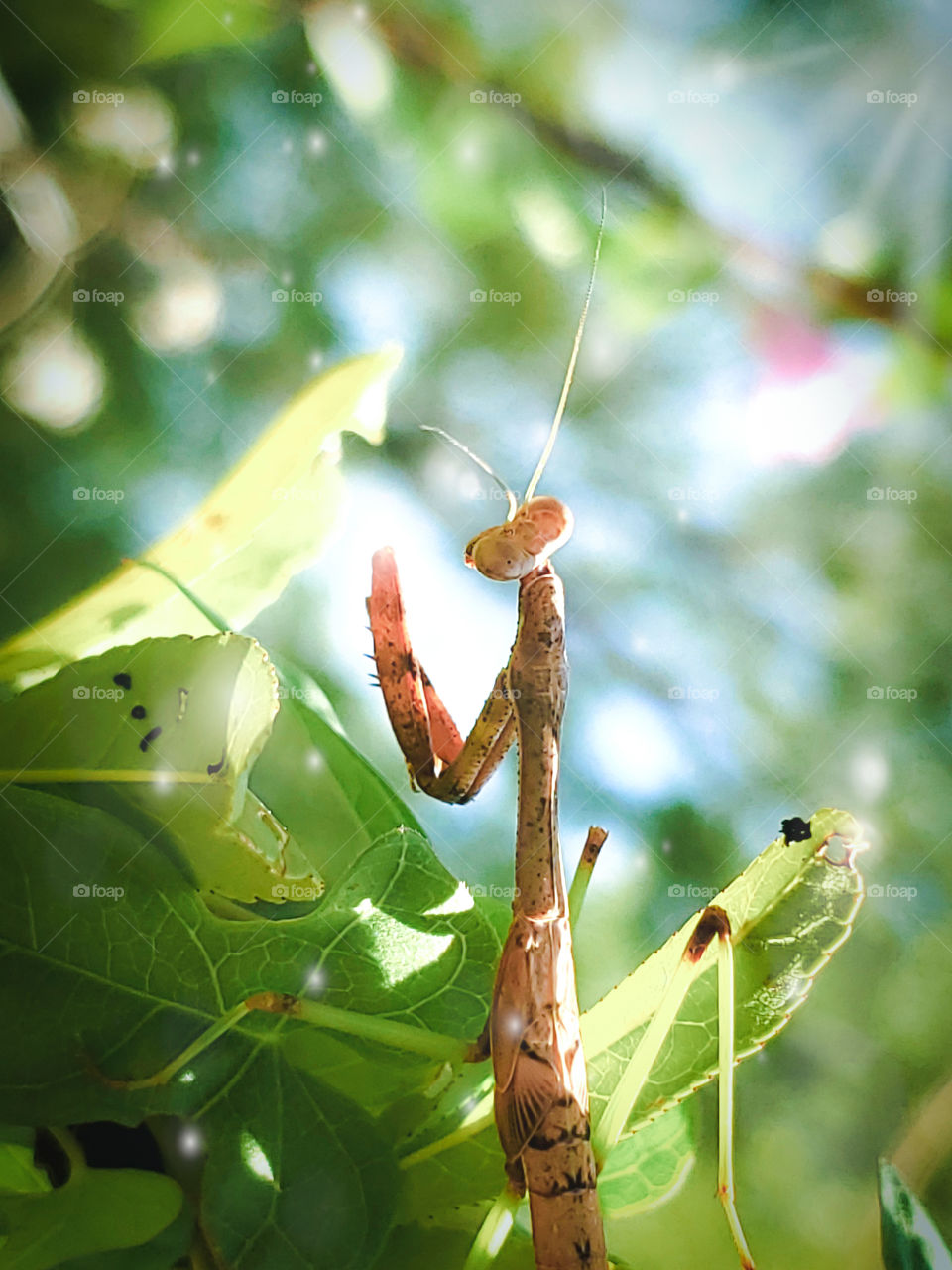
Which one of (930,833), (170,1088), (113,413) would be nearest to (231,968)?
(170,1088)

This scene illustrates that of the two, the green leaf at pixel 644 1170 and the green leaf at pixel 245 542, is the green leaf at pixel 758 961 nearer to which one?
the green leaf at pixel 644 1170

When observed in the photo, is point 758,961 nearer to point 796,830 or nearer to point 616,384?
point 796,830

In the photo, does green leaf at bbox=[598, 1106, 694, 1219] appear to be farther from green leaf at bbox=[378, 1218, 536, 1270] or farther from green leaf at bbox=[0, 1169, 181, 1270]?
green leaf at bbox=[0, 1169, 181, 1270]

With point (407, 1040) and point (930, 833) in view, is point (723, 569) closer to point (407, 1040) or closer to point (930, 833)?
point (930, 833)

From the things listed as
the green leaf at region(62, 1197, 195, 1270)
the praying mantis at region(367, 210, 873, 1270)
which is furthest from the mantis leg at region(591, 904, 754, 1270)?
the green leaf at region(62, 1197, 195, 1270)

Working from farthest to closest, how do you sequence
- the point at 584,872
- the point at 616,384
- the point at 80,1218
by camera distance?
the point at 616,384
the point at 584,872
the point at 80,1218

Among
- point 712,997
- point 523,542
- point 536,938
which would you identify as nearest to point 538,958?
point 536,938
